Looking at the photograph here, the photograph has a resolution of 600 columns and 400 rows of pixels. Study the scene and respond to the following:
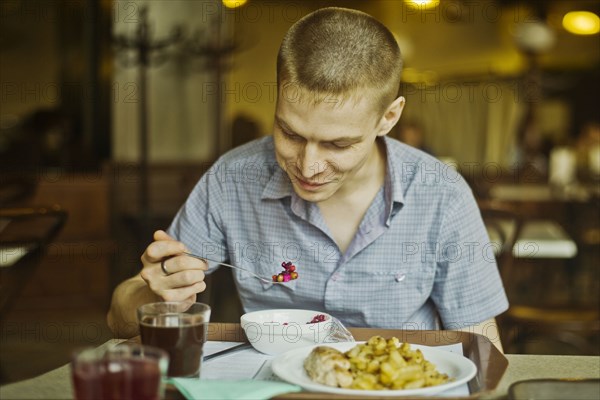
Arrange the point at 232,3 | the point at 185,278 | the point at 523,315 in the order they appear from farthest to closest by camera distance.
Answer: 1. the point at 232,3
2. the point at 523,315
3. the point at 185,278

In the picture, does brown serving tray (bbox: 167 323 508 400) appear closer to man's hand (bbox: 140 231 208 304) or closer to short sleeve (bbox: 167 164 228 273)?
man's hand (bbox: 140 231 208 304)

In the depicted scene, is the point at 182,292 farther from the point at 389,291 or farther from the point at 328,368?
the point at 389,291

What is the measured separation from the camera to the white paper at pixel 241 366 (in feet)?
4.08

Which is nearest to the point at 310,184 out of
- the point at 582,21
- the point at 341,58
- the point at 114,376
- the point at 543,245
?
the point at 341,58

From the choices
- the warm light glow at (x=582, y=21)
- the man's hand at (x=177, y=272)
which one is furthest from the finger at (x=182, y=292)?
the warm light glow at (x=582, y=21)

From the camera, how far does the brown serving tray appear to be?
3.81ft

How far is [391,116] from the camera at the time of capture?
1757mm

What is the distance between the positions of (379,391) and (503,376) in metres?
0.31

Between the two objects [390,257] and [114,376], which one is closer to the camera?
[114,376]

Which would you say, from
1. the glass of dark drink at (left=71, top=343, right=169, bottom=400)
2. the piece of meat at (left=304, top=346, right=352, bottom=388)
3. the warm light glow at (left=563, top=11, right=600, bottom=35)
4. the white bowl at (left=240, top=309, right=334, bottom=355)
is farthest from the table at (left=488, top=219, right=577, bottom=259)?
the warm light glow at (left=563, top=11, right=600, bottom=35)

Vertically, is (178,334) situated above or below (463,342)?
above

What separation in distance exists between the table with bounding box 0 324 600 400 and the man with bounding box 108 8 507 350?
316 mm

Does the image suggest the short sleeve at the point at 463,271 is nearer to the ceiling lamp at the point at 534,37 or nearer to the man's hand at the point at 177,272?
the man's hand at the point at 177,272

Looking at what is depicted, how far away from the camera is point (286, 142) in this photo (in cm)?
162
